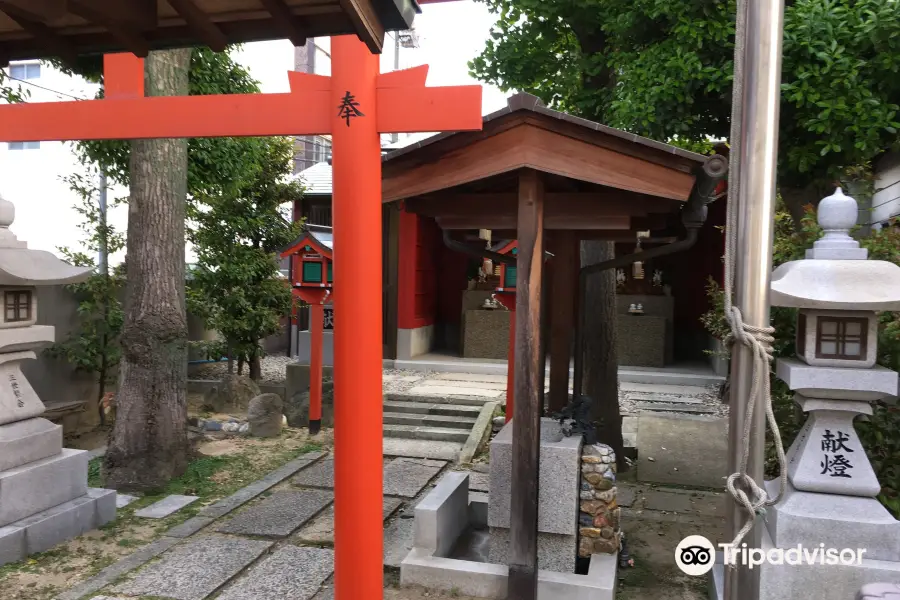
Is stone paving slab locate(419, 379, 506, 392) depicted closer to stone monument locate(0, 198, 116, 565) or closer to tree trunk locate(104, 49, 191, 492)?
tree trunk locate(104, 49, 191, 492)

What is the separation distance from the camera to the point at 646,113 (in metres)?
6.79

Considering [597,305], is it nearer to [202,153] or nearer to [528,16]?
[528,16]

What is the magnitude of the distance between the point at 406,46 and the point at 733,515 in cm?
2597

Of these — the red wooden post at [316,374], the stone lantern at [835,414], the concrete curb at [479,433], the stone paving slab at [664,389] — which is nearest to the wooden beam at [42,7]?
the stone lantern at [835,414]

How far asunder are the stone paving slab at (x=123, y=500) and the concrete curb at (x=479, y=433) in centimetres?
368

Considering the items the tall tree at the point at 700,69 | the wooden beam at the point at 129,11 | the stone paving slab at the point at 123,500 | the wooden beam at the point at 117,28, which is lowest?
the stone paving slab at the point at 123,500

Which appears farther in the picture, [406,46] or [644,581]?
[406,46]

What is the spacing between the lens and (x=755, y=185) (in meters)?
3.00

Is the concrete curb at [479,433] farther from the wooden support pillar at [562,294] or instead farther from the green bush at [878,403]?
the green bush at [878,403]

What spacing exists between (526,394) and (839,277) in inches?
77.1

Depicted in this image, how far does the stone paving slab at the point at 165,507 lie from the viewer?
19.6ft

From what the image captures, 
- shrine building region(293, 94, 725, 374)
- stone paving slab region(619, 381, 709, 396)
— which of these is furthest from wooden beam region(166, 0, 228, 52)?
stone paving slab region(619, 381, 709, 396)

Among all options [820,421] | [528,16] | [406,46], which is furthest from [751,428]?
[406,46]

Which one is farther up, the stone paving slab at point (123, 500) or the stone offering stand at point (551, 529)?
the stone offering stand at point (551, 529)
